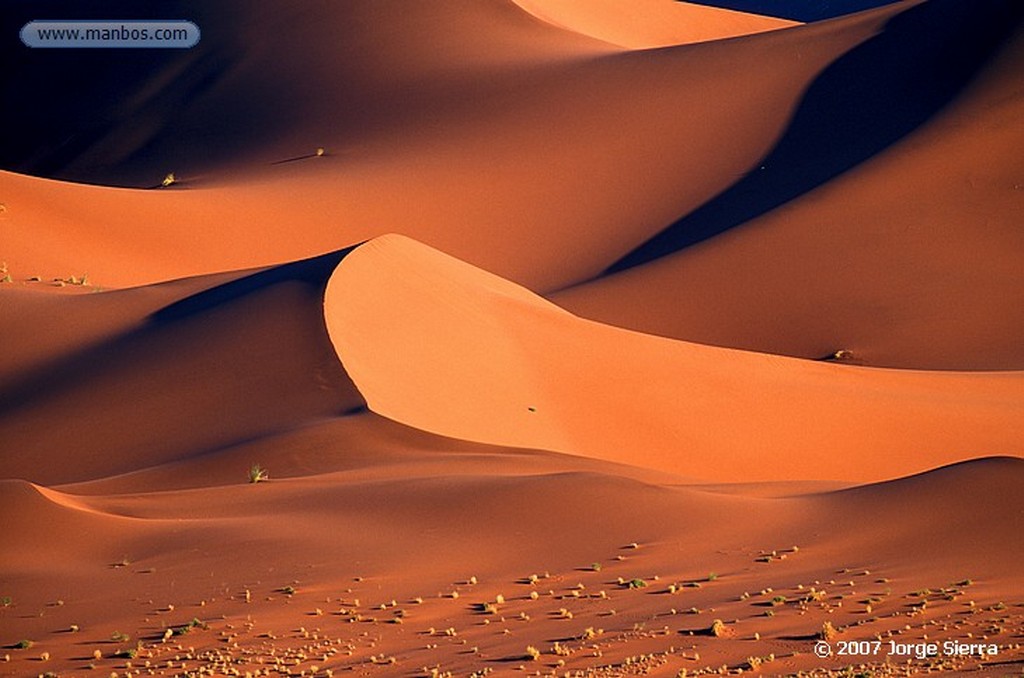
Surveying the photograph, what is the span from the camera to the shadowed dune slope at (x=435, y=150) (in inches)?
1268

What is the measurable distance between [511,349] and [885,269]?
1165 centimetres

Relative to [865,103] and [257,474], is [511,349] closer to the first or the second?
[257,474]

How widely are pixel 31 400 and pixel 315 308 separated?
3.48 m

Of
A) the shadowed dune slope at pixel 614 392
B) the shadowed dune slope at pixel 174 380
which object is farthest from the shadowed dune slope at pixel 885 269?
the shadowed dune slope at pixel 174 380

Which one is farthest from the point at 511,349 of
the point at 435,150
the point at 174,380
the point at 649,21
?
the point at 649,21

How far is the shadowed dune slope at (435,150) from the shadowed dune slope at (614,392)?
30.9 feet

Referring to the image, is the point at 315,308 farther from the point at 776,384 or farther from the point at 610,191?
the point at 610,191

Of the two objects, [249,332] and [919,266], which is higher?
[919,266]

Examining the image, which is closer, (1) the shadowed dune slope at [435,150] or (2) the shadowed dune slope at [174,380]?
(2) the shadowed dune slope at [174,380]

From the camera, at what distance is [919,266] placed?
2942 centimetres

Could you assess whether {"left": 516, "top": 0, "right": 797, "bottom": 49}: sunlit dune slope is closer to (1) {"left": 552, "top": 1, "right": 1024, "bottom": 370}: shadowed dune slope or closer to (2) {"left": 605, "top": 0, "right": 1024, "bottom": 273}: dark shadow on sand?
(2) {"left": 605, "top": 0, "right": 1024, "bottom": 273}: dark shadow on sand

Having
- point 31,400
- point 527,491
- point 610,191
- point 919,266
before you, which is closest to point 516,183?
point 610,191

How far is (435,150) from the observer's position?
38094 mm

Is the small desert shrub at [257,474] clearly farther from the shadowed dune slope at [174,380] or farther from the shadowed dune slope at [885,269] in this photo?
the shadowed dune slope at [885,269]
